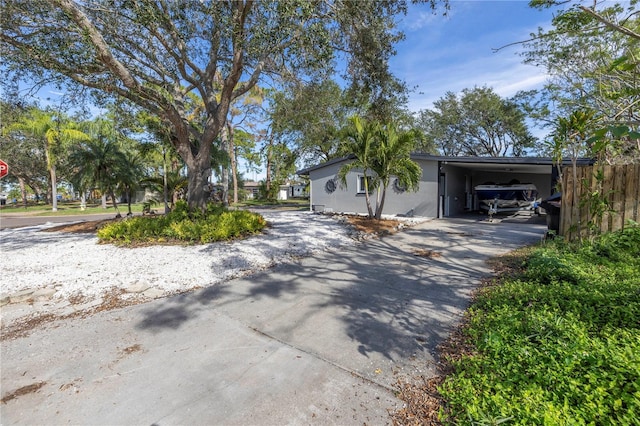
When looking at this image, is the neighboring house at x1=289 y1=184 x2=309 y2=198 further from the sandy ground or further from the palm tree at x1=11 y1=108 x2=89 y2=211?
the sandy ground

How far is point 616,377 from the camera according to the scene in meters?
1.95

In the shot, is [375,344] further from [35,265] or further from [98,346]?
[35,265]

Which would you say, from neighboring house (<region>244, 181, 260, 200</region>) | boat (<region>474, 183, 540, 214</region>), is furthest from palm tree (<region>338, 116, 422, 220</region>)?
neighboring house (<region>244, 181, 260, 200</region>)

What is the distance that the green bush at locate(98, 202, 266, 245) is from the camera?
7240mm

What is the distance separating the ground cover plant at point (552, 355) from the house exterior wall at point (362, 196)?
8.87m

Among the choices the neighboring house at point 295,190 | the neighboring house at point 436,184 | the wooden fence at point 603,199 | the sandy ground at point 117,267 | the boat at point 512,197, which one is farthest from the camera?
the neighboring house at point 295,190

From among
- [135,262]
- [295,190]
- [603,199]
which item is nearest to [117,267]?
[135,262]

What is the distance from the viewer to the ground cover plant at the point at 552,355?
1794 millimetres

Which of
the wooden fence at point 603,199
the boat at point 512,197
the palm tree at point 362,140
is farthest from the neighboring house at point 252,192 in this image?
the wooden fence at point 603,199

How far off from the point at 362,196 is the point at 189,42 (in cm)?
980

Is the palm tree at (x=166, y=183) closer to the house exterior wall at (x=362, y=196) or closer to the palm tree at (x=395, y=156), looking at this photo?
the house exterior wall at (x=362, y=196)

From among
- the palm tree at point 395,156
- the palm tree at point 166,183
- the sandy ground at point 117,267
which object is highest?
the palm tree at point 395,156

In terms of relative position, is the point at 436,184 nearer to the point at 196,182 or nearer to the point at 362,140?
the point at 362,140

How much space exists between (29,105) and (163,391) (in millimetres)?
9788
